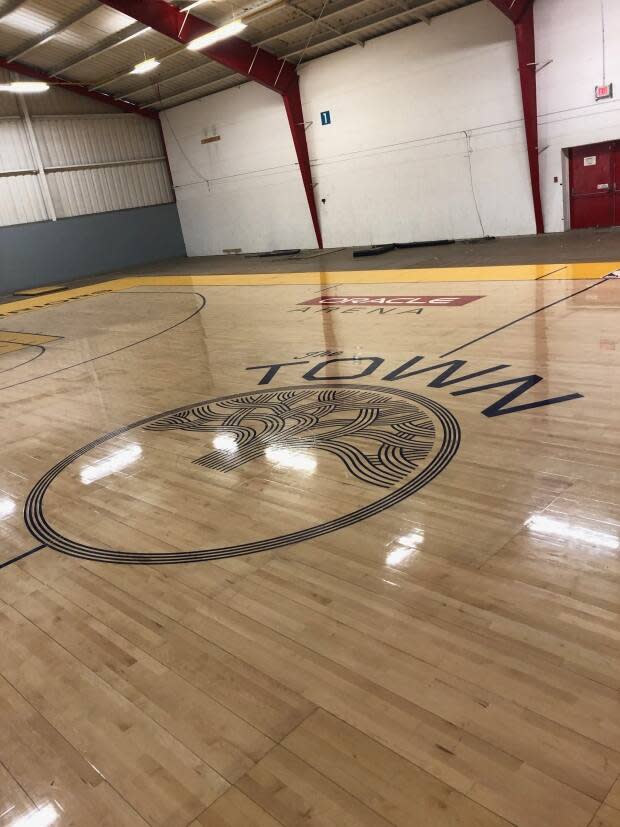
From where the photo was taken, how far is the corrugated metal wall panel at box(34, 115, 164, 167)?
78.5 feet

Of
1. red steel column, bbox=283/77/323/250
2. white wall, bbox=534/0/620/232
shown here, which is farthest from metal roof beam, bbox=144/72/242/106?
white wall, bbox=534/0/620/232

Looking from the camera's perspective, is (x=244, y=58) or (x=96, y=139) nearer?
(x=244, y=58)

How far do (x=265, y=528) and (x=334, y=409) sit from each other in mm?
2262

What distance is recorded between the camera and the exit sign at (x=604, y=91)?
15.1 meters

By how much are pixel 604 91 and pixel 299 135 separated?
10.1 meters

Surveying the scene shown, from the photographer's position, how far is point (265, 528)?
13.8ft

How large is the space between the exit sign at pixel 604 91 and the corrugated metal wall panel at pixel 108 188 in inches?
730

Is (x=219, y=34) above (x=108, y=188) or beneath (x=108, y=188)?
above

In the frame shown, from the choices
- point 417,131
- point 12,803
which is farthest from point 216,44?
point 12,803

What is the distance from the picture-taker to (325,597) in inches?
134

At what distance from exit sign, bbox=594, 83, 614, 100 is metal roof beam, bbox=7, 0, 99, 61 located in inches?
519

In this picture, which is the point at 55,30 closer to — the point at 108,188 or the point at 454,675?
the point at 108,188

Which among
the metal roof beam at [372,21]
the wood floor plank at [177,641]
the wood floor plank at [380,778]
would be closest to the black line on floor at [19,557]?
the wood floor plank at [177,641]

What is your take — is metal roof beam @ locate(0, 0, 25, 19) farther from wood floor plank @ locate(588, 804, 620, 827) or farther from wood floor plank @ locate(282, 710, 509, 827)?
wood floor plank @ locate(588, 804, 620, 827)
